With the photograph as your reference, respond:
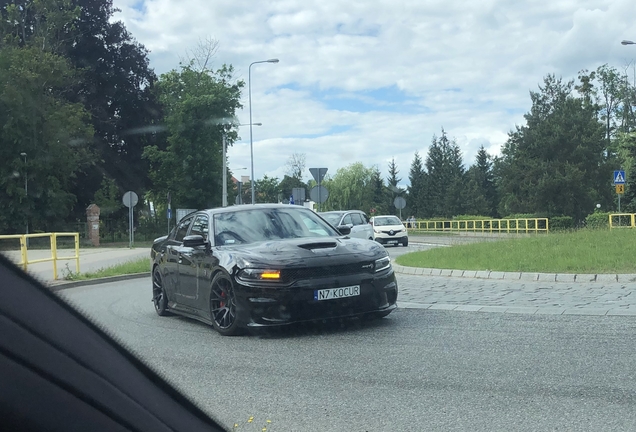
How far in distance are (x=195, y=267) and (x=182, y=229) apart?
1.23 meters

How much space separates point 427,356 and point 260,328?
2197 millimetres

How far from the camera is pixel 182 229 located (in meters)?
9.51

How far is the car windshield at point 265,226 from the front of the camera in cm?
Answer: 823

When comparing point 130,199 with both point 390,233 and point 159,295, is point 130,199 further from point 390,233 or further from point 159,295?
point 159,295

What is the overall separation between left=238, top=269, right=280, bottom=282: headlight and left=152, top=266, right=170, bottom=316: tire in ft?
8.08

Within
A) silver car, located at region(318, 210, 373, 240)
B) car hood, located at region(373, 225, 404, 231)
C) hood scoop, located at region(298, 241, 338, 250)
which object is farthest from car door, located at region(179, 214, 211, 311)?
car hood, located at region(373, 225, 404, 231)

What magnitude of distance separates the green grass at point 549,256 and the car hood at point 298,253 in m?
5.99

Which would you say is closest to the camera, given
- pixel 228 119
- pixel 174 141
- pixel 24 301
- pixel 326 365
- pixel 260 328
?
pixel 24 301

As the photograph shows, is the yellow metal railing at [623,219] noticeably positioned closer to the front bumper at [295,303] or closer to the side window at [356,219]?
the side window at [356,219]

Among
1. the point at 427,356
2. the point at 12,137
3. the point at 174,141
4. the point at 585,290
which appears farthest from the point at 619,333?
the point at 174,141

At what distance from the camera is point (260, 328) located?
776 centimetres

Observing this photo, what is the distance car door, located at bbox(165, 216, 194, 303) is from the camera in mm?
9039

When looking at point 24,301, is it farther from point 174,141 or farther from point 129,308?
point 174,141

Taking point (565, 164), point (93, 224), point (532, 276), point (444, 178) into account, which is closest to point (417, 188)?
point (444, 178)
